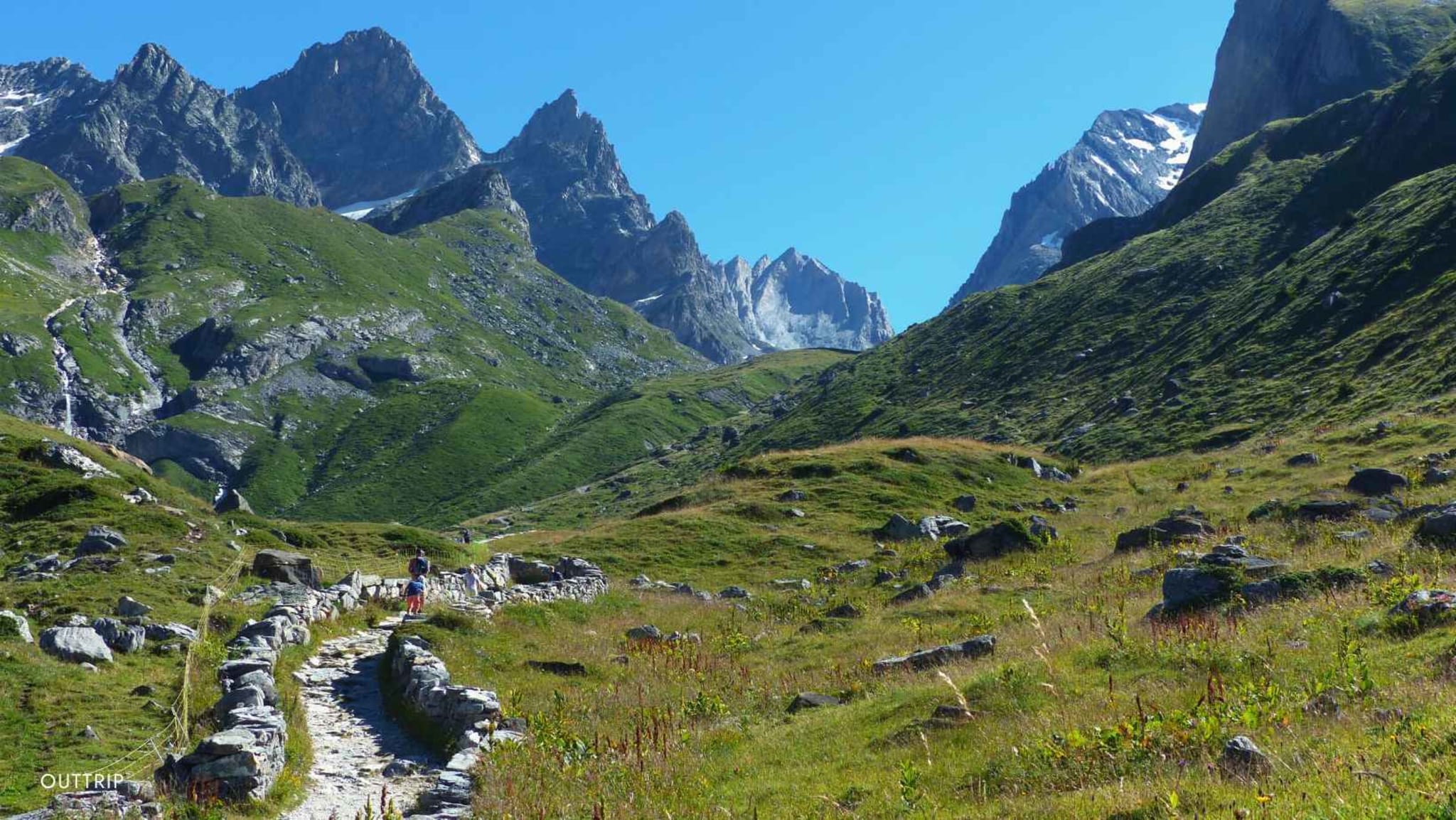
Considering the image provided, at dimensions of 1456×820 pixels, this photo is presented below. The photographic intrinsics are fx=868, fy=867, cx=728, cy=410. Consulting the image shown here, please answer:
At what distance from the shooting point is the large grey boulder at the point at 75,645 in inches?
742

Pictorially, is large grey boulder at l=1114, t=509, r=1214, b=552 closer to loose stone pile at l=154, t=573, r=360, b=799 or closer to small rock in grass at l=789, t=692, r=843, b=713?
small rock in grass at l=789, t=692, r=843, b=713

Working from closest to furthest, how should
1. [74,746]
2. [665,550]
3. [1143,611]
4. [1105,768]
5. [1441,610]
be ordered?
[1105,768]
[1441,610]
[74,746]
[1143,611]
[665,550]

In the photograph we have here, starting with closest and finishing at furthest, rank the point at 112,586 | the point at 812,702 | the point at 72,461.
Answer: the point at 812,702 → the point at 112,586 → the point at 72,461

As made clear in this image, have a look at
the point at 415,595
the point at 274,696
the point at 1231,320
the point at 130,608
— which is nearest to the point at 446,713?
the point at 274,696

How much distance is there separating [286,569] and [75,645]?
13305 millimetres

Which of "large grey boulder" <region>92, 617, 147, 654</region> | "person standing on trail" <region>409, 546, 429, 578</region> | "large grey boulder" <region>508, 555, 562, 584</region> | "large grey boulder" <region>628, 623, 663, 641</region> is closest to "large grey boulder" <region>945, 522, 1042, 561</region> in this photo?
"large grey boulder" <region>628, 623, 663, 641</region>

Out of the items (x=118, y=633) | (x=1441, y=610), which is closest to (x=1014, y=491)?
(x=1441, y=610)

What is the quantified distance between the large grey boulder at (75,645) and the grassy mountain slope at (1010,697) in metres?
7.60

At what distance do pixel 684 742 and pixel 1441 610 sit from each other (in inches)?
464

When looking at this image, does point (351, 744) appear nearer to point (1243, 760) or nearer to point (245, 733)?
point (245, 733)

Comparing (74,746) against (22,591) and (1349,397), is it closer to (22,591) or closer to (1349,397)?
(22,591)

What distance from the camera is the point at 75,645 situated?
19.1 metres

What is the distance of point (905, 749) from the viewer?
41.8ft

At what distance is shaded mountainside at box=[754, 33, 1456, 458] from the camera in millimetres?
76250
